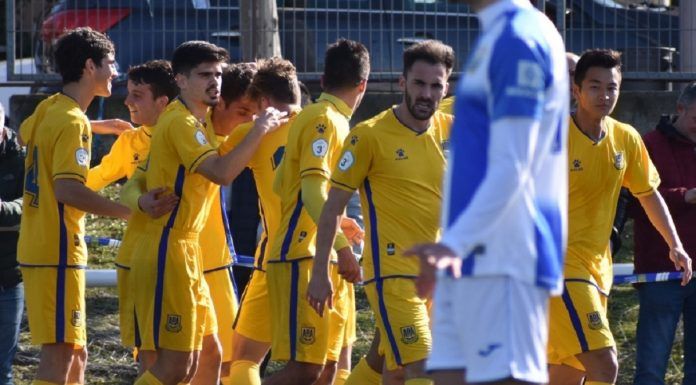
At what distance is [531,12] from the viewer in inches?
192

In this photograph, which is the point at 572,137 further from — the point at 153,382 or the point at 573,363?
the point at 153,382

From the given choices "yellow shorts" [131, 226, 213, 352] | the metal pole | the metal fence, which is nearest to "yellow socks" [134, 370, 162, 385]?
"yellow shorts" [131, 226, 213, 352]

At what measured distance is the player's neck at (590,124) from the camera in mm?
7816

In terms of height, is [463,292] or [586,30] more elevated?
[586,30]

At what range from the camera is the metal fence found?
13078 millimetres

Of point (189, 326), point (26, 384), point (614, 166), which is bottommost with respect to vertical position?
point (26, 384)

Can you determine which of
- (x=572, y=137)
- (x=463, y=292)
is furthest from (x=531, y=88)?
(x=572, y=137)

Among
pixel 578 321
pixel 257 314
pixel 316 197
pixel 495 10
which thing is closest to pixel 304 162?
pixel 316 197

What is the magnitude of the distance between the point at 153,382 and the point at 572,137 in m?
2.48

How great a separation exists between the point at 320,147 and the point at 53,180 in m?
1.44

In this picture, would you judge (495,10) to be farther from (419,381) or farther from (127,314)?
(127,314)

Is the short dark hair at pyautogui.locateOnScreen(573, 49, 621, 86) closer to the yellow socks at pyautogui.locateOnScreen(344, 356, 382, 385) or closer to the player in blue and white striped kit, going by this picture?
the yellow socks at pyautogui.locateOnScreen(344, 356, 382, 385)

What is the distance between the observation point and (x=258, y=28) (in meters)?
12.8

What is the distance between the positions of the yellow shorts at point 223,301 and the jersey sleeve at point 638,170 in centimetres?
228
